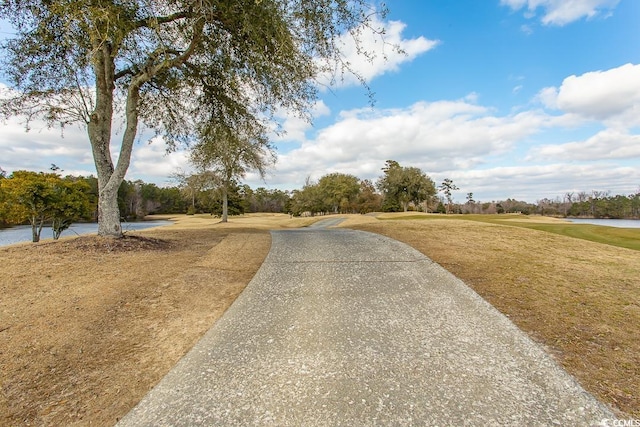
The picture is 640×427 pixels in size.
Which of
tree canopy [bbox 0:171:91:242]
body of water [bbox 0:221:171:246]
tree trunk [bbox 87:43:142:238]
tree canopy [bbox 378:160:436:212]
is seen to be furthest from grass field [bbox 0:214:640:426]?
tree canopy [bbox 378:160:436:212]

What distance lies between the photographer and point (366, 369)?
2932 mm

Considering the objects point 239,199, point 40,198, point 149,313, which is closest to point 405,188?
point 239,199

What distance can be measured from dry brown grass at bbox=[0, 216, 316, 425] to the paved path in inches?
15.6

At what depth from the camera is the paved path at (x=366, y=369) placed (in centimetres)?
233

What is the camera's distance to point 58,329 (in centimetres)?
371

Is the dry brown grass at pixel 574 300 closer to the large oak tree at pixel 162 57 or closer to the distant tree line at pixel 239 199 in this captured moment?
the large oak tree at pixel 162 57

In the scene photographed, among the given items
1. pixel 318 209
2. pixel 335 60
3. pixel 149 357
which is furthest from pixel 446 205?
pixel 149 357

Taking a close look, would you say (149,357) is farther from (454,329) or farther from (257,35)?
(257,35)

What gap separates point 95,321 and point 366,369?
3.54 m

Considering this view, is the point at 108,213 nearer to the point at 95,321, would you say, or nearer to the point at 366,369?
the point at 95,321

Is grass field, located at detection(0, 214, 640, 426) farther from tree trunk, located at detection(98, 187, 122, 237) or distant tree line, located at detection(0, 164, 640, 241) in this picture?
distant tree line, located at detection(0, 164, 640, 241)

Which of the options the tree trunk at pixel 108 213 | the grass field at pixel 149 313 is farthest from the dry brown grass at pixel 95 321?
the tree trunk at pixel 108 213

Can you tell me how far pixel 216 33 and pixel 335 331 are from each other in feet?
26.3

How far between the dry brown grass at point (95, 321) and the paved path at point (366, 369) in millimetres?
395
